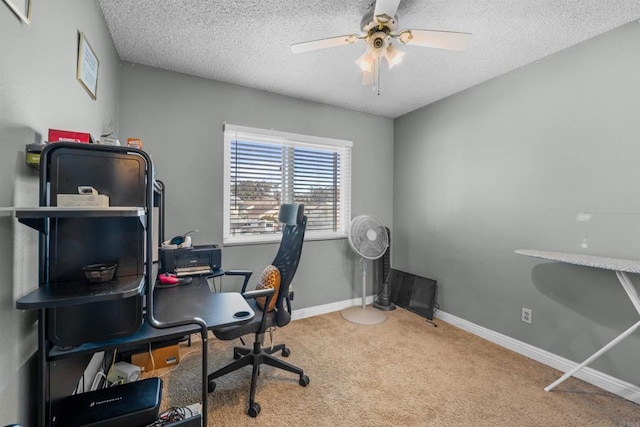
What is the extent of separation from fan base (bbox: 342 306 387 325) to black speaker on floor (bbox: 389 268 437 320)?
36 centimetres

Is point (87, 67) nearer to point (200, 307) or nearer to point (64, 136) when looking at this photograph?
point (64, 136)

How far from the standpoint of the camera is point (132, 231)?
3.59 ft

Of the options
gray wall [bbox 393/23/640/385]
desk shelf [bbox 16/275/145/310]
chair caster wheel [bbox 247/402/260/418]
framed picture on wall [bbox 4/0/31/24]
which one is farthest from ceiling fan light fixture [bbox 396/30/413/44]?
chair caster wheel [bbox 247/402/260/418]

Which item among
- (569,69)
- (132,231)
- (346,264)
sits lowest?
(346,264)

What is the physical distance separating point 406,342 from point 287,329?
44.8 inches

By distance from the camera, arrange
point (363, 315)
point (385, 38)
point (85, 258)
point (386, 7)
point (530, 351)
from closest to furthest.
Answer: point (85, 258) < point (386, 7) < point (385, 38) < point (530, 351) < point (363, 315)

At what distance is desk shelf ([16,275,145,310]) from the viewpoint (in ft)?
2.53

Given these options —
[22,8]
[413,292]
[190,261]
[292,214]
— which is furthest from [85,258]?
[413,292]

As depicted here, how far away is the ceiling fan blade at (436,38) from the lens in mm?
1515

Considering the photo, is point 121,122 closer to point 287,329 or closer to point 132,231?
point 132,231

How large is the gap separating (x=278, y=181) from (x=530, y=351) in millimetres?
2735

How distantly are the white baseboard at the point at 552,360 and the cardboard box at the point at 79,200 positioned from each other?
2.78m

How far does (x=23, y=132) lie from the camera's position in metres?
0.90

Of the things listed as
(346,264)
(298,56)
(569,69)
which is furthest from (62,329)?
(569,69)
